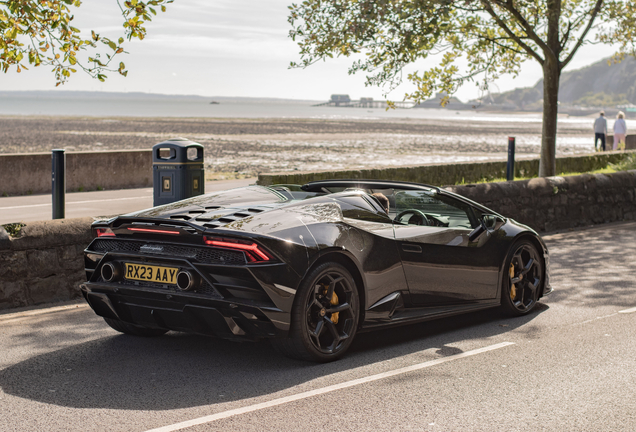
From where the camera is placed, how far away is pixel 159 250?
5113 mm

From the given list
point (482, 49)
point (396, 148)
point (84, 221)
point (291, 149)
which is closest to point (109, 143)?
point (291, 149)

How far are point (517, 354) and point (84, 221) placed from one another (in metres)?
4.40

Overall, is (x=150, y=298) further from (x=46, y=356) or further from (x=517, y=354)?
(x=517, y=354)

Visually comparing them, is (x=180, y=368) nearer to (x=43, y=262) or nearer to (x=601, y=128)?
(x=43, y=262)

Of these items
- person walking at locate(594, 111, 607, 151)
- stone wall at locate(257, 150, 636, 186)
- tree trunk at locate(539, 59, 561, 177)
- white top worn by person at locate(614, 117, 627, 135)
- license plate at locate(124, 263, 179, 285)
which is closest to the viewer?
license plate at locate(124, 263, 179, 285)

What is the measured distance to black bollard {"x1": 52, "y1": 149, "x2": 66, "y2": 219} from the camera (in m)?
8.97

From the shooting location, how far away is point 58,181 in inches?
359

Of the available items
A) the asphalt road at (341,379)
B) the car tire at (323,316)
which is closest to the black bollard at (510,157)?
the asphalt road at (341,379)

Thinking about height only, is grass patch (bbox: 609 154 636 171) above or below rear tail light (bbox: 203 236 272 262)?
above

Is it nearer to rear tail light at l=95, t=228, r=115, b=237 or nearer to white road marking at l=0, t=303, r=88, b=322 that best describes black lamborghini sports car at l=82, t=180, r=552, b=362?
rear tail light at l=95, t=228, r=115, b=237

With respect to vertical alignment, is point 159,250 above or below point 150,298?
above

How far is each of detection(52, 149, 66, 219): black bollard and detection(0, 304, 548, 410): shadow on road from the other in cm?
355

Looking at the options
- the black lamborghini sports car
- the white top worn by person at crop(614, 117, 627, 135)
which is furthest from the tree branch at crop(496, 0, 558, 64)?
the white top worn by person at crop(614, 117, 627, 135)

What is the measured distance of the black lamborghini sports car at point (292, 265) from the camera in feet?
16.2
